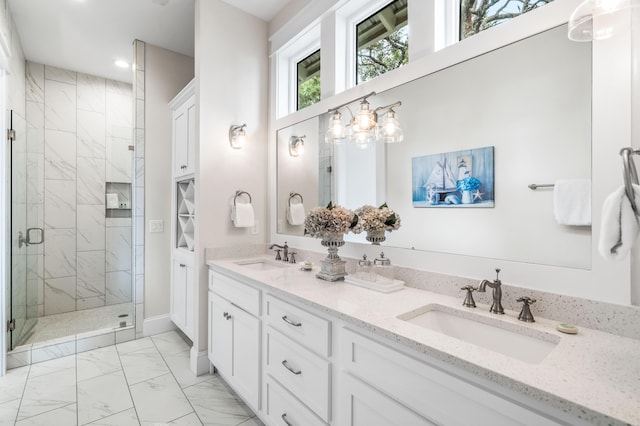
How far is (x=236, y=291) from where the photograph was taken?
193cm

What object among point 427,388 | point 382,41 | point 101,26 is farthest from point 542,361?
point 101,26

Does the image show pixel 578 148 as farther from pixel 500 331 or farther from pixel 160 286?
pixel 160 286

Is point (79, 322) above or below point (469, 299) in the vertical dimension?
below

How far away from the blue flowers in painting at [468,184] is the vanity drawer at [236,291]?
1.18 metres

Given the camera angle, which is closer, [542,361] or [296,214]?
[542,361]

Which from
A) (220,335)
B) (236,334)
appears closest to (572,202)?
(236,334)

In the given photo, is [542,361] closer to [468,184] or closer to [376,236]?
[468,184]

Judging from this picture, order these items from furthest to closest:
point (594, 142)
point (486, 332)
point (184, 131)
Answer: point (184, 131) → point (486, 332) → point (594, 142)

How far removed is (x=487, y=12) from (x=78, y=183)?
436 centimetres

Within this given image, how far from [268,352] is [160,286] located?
2.05 m

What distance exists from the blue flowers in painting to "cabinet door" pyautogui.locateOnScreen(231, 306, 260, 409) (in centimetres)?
126

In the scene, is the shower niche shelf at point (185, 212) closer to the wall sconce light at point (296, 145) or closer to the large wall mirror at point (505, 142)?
the wall sconce light at point (296, 145)

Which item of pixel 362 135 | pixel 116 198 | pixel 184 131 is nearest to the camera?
pixel 362 135

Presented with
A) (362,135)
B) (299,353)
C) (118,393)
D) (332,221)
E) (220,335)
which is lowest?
(118,393)
